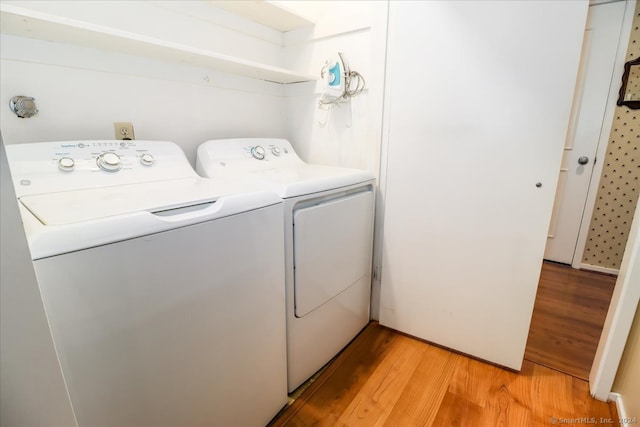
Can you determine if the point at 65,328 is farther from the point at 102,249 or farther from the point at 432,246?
the point at 432,246

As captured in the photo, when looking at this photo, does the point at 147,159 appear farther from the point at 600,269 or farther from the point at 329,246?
the point at 600,269

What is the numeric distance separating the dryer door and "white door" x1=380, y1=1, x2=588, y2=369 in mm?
191

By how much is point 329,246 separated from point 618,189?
2.63 m

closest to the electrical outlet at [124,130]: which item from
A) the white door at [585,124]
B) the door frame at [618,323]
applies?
the door frame at [618,323]

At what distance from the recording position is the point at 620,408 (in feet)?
4.11

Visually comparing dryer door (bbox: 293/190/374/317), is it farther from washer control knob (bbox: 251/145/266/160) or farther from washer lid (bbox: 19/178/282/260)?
washer control knob (bbox: 251/145/266/160)

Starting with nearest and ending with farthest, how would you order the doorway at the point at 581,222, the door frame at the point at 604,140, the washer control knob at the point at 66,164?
the washer control knob at the point at 66,164, the doorway at the point at 581,222, the door frame at the point at 604,140

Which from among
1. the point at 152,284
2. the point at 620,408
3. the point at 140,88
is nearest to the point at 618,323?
the point at 620,408

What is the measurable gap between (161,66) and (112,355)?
1262 millimetres

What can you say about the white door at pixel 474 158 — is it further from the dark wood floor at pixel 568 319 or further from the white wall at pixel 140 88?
the white wall at pixel 140 88

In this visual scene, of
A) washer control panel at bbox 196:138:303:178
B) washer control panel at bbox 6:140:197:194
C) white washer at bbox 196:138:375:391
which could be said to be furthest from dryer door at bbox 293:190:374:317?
washer control panel at bbox 6:140:197:194

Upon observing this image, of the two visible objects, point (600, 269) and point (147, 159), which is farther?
point (600, 269)

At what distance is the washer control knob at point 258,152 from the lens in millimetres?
1653

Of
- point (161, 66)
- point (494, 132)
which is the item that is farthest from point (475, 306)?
point (161, 66)
